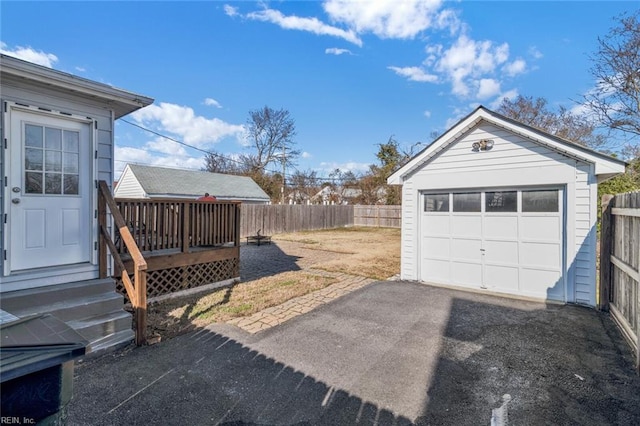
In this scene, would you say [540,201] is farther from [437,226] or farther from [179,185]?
[179,185]

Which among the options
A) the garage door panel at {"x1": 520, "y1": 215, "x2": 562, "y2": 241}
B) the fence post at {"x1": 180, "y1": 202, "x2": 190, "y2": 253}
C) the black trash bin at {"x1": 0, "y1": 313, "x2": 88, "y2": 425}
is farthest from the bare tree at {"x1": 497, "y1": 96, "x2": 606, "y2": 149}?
the black trash bin at {"x1": 0, "y1": 313, "x2": 88, "y2": 425}

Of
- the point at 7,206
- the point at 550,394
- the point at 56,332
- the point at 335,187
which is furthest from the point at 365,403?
the point at 335,187

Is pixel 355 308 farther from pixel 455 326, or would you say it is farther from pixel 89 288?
pixel 89 288

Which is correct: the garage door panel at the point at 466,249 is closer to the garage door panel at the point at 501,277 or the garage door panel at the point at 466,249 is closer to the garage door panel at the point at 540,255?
the garage door panel at the point at 501,277

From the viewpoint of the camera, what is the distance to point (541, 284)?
5.92 meters

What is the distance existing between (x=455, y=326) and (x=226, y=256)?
190 inches

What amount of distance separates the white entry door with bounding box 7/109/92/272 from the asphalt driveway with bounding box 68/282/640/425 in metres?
1.75

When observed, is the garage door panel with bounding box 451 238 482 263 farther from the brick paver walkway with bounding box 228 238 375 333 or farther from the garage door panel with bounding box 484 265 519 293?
the brick paver walkway with bounding box 228 238 375 333

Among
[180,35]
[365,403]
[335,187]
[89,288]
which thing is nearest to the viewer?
[365,403]

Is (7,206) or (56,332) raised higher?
(7,206)

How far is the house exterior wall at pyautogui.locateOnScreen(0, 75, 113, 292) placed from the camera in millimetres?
3839

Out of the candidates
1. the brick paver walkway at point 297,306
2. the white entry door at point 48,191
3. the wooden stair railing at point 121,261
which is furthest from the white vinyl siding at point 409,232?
the white entry door at point 48,191

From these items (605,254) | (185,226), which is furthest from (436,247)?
(185,226)

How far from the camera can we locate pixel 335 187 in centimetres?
3403
